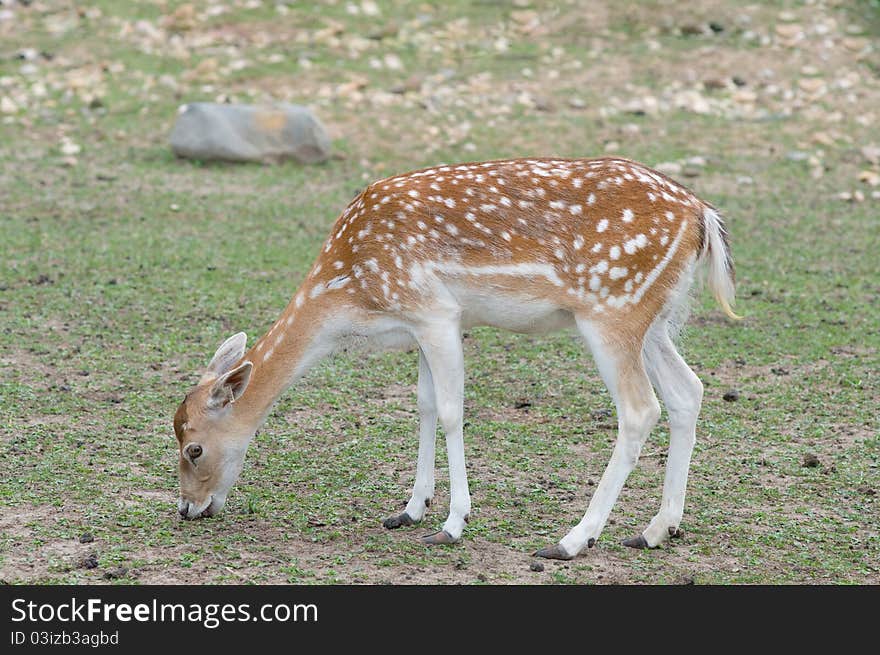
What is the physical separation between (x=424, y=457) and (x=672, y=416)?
4.06 ft

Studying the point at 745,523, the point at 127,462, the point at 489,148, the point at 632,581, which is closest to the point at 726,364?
the point at 745,523

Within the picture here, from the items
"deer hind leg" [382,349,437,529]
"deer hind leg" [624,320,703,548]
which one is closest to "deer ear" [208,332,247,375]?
"deer hind leg" [382,349,437,529]

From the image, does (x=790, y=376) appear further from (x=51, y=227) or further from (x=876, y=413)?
(x=51, y=227)

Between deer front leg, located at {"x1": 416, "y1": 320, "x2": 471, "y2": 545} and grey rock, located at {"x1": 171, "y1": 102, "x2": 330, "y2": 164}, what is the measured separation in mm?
7946

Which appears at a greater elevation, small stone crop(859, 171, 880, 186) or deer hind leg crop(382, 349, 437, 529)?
deer hind leg crop(382, 349, 437, 529)

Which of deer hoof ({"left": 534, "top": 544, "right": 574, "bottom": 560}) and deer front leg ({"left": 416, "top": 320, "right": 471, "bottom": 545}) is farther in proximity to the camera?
deer front leg ({"left": 416, "top": 320, "right": 471, "bottom": 545})

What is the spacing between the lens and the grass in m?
6.28

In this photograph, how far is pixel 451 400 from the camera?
20.8 feet

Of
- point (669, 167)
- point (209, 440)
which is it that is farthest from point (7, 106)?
point (209, 440)

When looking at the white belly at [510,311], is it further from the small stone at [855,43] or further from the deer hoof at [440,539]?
the small stone at [855,43]

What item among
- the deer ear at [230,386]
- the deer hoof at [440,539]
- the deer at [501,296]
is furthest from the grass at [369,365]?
the deer ear at [230,386]

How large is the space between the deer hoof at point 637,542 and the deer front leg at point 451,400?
30.3 inches

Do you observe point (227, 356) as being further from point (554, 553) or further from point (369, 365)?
point (369, 365)

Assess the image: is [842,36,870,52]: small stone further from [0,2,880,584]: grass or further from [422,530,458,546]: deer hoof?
[422,530,458,546]: deer hoof
